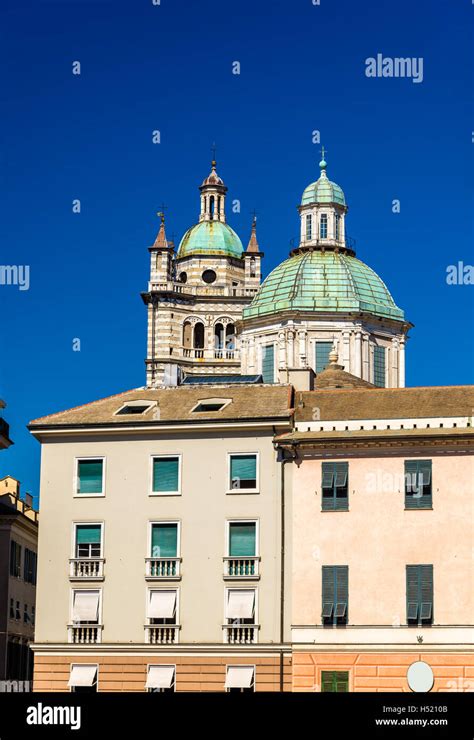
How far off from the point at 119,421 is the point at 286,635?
11176mm

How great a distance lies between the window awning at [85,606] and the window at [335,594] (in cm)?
906

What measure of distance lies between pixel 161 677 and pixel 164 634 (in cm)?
170

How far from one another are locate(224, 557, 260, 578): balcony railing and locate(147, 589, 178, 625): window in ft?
7.32

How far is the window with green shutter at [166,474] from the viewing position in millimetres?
69062

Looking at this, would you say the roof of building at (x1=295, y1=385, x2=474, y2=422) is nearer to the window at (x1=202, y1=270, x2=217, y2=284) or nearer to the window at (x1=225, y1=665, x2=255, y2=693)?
the window at (x1=225, y1=665, x2=255, y2=693)

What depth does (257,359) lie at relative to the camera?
13175 cm

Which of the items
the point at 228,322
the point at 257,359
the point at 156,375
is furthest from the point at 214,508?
the point at 228,322

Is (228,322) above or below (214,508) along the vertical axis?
above

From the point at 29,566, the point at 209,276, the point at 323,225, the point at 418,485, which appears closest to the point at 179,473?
the point at 418,485

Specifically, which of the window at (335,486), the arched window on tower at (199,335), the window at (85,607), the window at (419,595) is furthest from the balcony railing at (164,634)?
the arched window on tower at (199,335)

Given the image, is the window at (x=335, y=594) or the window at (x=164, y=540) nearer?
the window at (x=335, y=594)

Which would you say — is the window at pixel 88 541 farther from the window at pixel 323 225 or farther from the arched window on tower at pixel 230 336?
the arched window on tower at pixel 230 336
